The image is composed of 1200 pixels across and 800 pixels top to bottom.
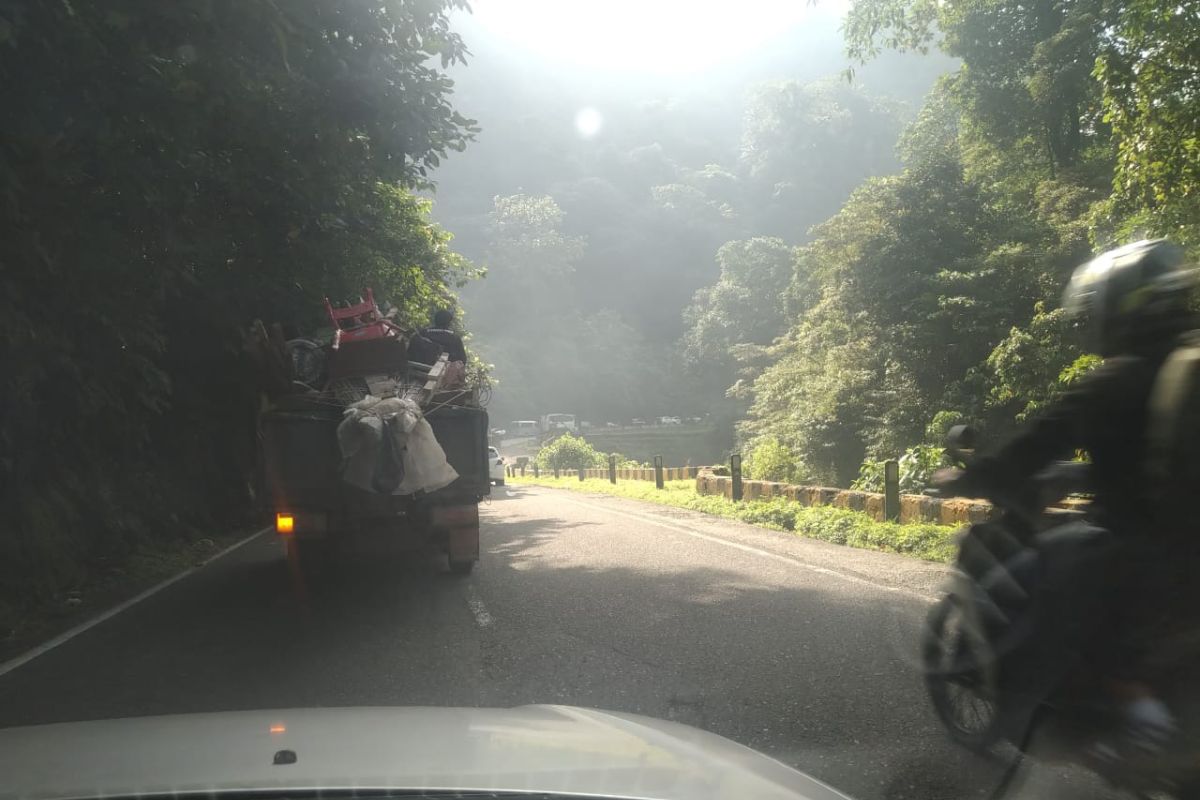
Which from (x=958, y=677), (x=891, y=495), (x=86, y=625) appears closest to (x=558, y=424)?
(x=891, y=495)

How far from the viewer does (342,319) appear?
1023cm

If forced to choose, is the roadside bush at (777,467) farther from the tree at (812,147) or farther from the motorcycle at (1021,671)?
the tree at (812,147)

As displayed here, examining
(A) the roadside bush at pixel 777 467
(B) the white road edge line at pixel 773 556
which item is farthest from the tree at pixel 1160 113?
(A) the roadside bush at pixel 777 467

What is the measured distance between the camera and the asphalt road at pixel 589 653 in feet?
14.6

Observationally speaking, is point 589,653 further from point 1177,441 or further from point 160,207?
point 160,207

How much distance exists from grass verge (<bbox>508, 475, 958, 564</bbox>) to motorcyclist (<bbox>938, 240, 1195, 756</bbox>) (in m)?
2.88

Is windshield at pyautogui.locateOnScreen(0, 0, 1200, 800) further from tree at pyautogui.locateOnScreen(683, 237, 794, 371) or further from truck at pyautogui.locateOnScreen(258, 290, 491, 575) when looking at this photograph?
tree at pyautogui.locateOnScreen(683, 237, 794, 371)

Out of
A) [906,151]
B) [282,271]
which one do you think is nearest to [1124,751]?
[282,271]

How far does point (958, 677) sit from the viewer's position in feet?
13.1

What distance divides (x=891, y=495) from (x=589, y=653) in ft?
23.2

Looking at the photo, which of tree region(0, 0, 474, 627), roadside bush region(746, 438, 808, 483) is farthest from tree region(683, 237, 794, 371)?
tree region(0, 0, 474, 627)

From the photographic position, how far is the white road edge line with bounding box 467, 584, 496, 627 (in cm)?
725

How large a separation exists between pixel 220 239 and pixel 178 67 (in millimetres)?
4960

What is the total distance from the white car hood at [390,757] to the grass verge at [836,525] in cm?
441
